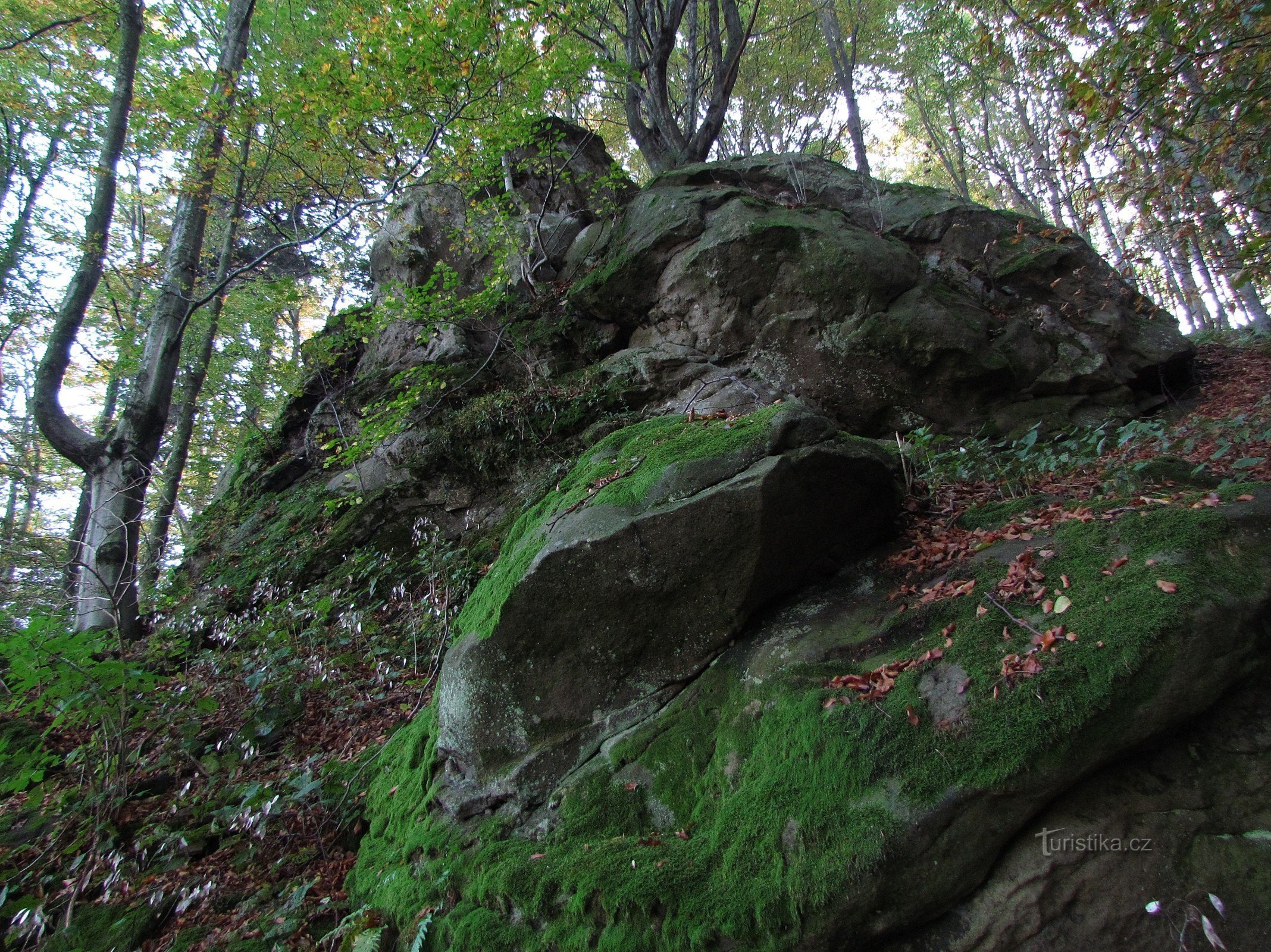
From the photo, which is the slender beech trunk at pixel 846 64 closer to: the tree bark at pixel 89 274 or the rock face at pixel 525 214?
the rock face at pixel 525 214

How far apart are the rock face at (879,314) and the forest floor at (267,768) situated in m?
1.71

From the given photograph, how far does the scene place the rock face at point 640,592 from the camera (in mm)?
3730

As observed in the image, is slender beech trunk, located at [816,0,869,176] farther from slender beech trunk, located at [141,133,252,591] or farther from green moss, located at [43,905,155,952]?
green moss, located at [43,905,155,952]

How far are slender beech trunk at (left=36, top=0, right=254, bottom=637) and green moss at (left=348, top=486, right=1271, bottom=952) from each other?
5.20 m

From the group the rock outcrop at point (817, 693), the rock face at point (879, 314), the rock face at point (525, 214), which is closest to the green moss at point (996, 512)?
the rock outcrop at point (817, 693)

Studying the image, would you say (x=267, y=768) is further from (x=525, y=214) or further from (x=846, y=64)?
(x=846, y=64)

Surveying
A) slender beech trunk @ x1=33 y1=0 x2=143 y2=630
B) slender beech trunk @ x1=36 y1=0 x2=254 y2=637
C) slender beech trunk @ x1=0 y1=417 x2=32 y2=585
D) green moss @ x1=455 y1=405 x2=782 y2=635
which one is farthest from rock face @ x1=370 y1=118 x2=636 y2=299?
green moss @ x1=455 y1=405 x2=782 y2=635

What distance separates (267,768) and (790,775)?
467cm

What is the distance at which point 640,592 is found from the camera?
384 centimetres

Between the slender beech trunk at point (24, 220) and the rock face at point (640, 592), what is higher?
the slender beech trunk at point (24, 220)

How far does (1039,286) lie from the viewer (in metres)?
9.38

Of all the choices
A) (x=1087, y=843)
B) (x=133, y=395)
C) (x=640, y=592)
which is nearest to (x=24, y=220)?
(x=133, y=395)

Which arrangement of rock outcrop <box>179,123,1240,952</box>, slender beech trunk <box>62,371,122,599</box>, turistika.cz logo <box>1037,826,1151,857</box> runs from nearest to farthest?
1. turistika.cz logo <box>1037,826,1151,857</box>
2. rock outcrop <box>179,123,1240,952</box>
3. slender beech trunk <box>62,371,122,599</box>

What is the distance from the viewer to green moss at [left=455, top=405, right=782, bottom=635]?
418 cm
